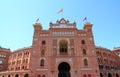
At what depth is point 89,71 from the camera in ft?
117

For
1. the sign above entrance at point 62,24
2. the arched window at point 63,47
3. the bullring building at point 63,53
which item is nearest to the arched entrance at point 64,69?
the bullring building at point 63,53

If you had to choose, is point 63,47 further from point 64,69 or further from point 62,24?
point 62,24

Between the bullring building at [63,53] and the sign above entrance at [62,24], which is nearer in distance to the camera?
the bullring building at [63,53]

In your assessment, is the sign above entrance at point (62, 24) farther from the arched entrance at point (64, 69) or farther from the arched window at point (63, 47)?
the arched entrance at point (64, 69)

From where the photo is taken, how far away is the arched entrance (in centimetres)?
3696

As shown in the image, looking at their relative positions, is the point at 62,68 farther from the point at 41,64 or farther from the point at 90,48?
the point at 90,48

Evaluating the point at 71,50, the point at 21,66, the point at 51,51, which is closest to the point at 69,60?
the point at 71,50

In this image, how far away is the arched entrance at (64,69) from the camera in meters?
37.0

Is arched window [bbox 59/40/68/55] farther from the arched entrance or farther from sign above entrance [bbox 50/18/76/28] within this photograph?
sign above entrance [bbox 50/18/76/28]

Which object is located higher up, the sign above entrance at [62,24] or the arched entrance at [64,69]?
the sign above entrance at [62,24]

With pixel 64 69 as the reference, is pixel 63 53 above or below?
above

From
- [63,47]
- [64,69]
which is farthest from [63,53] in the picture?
[64,69]

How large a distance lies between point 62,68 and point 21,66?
2235 cm

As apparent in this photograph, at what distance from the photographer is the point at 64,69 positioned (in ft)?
127
